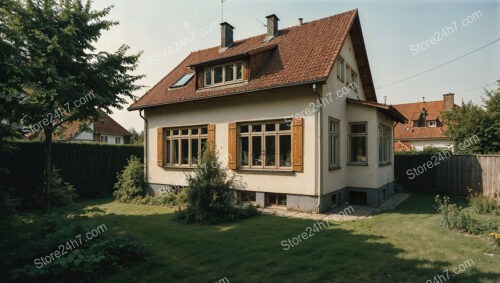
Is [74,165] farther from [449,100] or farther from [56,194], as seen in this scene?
[449,100]

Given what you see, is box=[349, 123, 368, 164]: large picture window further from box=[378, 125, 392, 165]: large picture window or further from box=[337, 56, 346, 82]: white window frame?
box=[337, 56, 346, 82]: white window frame

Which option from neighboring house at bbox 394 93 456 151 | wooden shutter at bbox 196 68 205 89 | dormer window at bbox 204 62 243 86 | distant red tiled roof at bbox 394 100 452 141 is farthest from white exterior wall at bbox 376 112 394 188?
distant red tiled roof at bbox 394 100 452 141

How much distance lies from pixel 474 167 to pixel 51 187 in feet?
60.5

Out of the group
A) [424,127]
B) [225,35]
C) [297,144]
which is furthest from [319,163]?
[424,127]

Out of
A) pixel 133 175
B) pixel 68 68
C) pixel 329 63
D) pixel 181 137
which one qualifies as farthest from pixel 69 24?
pixel 329 63

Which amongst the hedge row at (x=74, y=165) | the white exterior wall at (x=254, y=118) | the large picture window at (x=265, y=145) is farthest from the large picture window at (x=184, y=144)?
the hedge row at (x=74, y=165)

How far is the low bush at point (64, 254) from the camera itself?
15.2ft

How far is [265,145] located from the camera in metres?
11.1

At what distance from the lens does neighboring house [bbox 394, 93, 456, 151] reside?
113ft

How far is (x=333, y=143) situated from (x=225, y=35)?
864cm

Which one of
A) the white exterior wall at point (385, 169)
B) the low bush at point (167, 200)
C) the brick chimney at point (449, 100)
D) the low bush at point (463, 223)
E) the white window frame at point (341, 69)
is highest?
the brick chimney at point (449, 100)

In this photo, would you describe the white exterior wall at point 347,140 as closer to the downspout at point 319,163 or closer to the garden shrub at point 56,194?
the downspout at point 319,163

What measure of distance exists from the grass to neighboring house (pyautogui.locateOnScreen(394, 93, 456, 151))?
29.8m

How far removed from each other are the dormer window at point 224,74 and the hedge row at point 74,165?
7.06m
